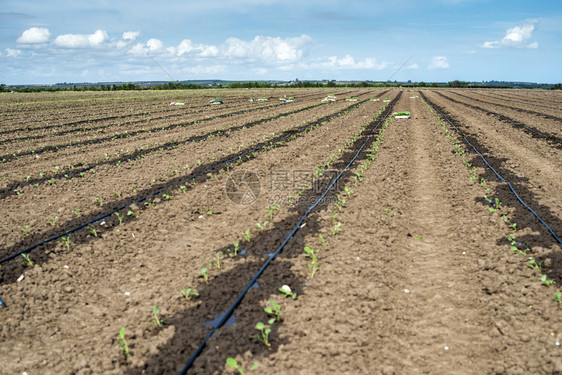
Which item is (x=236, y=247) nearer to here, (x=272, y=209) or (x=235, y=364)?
(x=272, y=209)

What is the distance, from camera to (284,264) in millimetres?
5039

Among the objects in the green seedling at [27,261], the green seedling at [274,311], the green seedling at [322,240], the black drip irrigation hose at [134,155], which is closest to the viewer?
the green seedling at [274,311]

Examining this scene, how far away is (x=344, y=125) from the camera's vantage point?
18188 millimetres

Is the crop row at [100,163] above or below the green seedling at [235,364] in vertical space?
above

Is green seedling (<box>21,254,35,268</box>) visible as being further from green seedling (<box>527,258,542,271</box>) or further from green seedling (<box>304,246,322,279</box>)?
green seedling (<box>527,258,542,271</box>)

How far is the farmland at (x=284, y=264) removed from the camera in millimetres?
3512

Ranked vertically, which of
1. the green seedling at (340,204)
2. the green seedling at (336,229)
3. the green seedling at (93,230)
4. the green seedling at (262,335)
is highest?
the green seedling at (340,204)

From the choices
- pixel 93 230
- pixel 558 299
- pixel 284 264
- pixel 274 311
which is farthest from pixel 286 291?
pixel 93 230

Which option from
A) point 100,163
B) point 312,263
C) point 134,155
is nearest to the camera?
point 312,263

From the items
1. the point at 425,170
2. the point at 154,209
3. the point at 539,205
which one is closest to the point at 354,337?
the point at 154,209

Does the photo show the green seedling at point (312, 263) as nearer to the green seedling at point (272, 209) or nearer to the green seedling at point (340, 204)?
the green seedling at point (272, 209)

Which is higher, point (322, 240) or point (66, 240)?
point (322, 240)

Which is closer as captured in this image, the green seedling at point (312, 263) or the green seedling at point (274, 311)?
the green seedling at point (274, 311)

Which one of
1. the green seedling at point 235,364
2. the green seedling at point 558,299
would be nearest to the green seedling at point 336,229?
the green seedling at point 558,299
